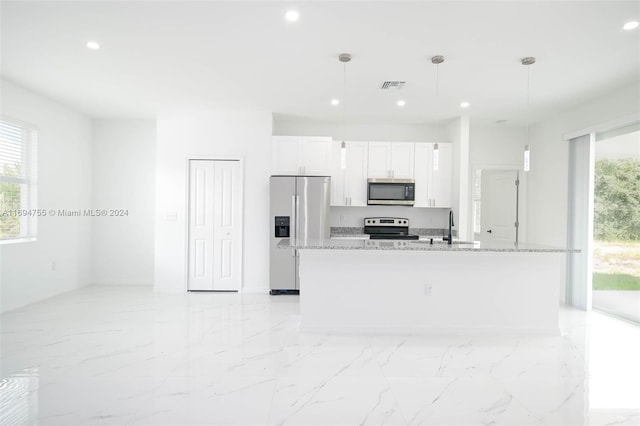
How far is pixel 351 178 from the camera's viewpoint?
584 cm

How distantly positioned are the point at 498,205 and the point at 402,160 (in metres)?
1.98

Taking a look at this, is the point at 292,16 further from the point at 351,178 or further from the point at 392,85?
the point at 351,178

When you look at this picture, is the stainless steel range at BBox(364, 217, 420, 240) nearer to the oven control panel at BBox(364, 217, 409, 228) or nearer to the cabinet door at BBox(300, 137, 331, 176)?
the oven control panel at BBox(364, 217, 409, 228)

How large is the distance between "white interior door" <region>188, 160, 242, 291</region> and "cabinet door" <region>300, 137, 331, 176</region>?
1038 millimetres

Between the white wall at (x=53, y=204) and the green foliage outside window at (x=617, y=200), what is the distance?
7.35 meters

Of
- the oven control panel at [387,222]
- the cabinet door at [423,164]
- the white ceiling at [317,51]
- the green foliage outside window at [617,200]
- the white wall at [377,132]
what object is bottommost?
the oven control panel at [387,222]

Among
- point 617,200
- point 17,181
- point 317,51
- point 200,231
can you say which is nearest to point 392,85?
point 317,51

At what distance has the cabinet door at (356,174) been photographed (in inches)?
230

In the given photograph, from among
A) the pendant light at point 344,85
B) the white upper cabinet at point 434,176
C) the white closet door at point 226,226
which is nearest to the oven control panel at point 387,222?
the white upper cabinet at point 434,176

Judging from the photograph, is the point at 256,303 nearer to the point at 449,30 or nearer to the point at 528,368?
the point at 528,368

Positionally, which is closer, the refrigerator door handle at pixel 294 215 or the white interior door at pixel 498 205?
the refrigerator door handle at pixel 294 215

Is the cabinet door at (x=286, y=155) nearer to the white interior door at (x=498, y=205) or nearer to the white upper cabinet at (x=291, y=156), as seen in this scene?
the white upper cabinet at (x=291, y=156)

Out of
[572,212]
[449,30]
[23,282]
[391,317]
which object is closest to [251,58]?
[449,30]

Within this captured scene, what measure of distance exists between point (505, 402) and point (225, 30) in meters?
3.50
